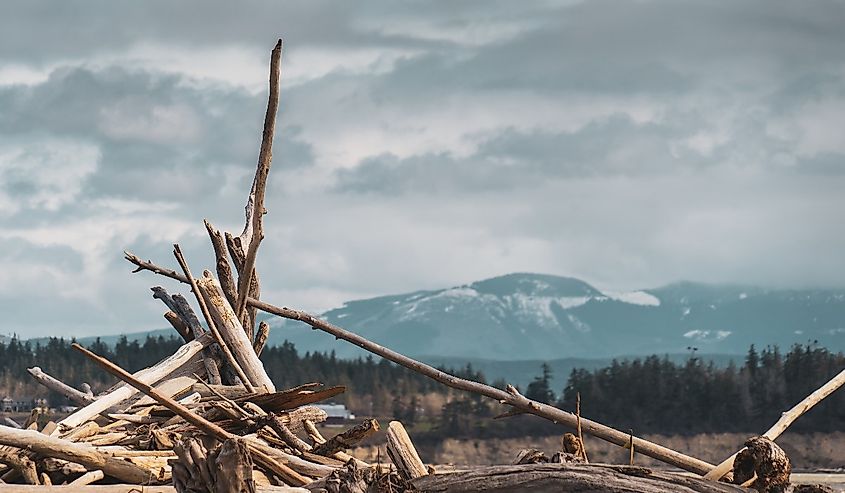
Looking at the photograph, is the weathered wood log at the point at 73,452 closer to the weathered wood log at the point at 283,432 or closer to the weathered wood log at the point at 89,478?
the weathered wood log at the point at 89,478

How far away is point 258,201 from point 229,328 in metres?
1.21

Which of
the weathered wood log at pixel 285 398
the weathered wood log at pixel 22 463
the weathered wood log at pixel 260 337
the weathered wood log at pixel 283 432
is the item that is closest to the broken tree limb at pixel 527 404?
the weathered wood log at pixel 260 337

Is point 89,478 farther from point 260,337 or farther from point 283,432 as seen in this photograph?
point 260,337

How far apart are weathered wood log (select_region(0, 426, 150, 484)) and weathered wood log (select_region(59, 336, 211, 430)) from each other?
105 cm

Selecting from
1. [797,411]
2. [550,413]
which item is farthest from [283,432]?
[797,411]

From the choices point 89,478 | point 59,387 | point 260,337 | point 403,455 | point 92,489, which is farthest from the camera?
point 59,387

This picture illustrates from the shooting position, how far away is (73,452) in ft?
27.9

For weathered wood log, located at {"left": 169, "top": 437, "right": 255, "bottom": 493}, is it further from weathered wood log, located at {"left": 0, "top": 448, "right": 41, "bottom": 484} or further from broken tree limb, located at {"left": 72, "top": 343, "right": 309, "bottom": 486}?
weathered wood log, located at {"left": 0, "top": 448, "right": 41, "bottom": 484}

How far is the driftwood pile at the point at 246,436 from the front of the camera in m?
6.51

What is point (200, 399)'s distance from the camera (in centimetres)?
1020

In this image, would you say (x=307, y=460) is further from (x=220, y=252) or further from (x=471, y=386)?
(x=220, y=252)

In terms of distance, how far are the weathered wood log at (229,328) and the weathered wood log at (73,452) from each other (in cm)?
277

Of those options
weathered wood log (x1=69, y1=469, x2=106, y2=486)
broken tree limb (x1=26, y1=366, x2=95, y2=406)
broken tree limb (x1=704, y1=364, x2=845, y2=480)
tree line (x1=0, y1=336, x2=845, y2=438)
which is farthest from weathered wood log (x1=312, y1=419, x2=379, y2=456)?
tree line (x1=0, y1=336, x2=845, y2=438)

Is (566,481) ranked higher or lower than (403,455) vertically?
lower
